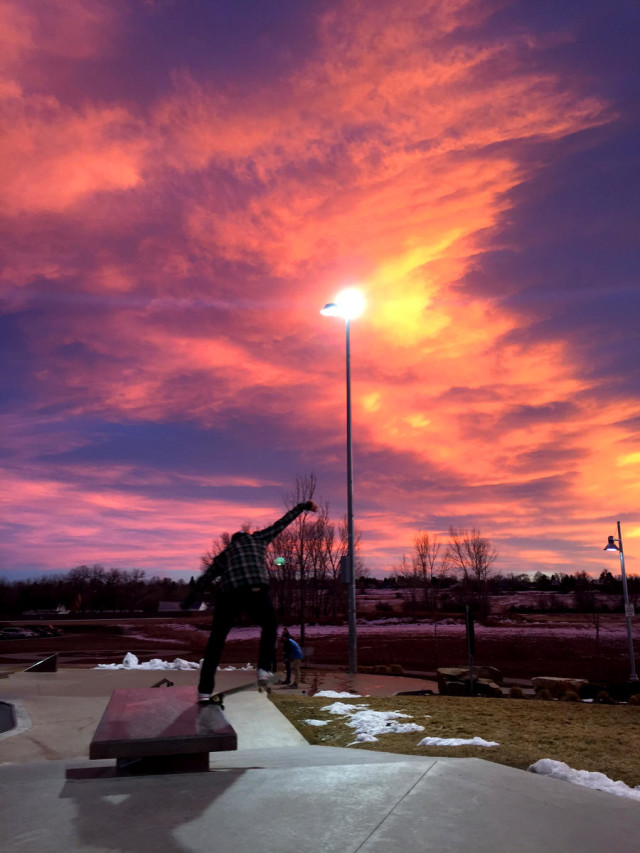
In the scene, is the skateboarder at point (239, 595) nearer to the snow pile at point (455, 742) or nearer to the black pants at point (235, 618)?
the black pants at point (235, 618)

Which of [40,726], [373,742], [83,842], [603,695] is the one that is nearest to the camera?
[83,842]

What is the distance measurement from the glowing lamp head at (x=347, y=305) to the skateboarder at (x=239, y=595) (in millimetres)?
15510

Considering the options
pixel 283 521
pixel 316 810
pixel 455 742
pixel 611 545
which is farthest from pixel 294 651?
pixel 611 545

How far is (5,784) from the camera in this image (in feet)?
16.0

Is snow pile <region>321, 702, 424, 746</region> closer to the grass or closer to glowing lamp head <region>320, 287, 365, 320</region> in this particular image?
the grass

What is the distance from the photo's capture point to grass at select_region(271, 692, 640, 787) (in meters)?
6.91

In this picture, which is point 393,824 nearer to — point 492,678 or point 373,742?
point 373,742

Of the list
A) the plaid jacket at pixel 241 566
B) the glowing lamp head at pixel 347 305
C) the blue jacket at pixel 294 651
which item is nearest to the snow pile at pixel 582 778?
the plaid jacket at pixel 241 566

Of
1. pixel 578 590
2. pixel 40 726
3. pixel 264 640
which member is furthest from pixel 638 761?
pixel 578 590

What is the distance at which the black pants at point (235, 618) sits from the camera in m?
6.68

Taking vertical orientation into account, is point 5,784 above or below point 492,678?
above

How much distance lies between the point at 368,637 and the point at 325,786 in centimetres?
5243

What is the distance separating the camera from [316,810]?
4020 mm

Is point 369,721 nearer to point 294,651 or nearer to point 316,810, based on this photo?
point 316,810
